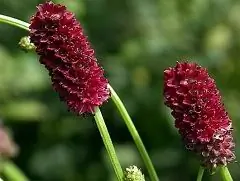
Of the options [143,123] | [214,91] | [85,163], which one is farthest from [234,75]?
[214,91]

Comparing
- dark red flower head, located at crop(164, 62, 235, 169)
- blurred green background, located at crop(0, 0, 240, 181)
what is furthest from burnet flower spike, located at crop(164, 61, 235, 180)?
blurred green background, located at crop(0, 0, 240, 181)

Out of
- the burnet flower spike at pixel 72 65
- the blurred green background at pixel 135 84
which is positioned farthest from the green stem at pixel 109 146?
the blurred green background at pixel 135 84

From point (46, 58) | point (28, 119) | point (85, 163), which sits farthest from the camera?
point (85, 163)

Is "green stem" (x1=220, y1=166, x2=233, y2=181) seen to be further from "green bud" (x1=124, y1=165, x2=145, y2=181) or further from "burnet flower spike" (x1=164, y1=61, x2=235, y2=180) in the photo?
"green bud" (x1=124, y1=165, x2=145, y2=181)

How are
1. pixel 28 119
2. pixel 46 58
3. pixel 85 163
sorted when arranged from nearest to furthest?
pixel 46 58, pixel 28 119, pixel 85 163

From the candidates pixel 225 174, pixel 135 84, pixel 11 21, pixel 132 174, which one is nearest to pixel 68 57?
pixel 11 21

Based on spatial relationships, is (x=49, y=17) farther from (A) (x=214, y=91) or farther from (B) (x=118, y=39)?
(B) (x=118, y=39)

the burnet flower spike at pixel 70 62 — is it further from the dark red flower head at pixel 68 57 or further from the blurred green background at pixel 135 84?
the blurred green background at pixel 135 84
